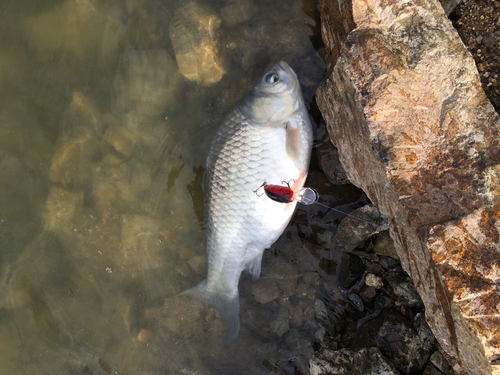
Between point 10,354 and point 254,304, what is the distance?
2.87 metres

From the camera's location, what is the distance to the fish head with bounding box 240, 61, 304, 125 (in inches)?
112

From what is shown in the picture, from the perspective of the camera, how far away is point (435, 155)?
6.20ft

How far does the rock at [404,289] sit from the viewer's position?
289 centimetres

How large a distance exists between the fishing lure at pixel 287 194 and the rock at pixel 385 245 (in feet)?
2.24

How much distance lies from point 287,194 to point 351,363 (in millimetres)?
1558

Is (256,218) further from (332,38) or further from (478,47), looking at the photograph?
(478,47)

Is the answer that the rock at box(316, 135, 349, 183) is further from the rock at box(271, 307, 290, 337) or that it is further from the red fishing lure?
the rock at box(271, 307, 290, 337)

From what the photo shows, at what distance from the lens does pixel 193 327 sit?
3.39 meters

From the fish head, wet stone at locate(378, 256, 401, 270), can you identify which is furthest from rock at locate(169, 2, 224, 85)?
wet stone at locate(378, 256, 401, 270)

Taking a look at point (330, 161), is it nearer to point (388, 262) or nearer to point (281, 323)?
point (388, 262)

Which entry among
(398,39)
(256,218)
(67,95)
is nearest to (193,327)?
(256,218)

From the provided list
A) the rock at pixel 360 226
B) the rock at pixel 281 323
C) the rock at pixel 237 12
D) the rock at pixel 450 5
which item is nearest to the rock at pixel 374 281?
the rock at pixel 360 226

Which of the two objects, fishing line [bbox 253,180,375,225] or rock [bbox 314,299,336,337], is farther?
rock [bbox 314,299,336,337]

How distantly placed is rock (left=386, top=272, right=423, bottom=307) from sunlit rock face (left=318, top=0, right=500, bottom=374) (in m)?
0.73
